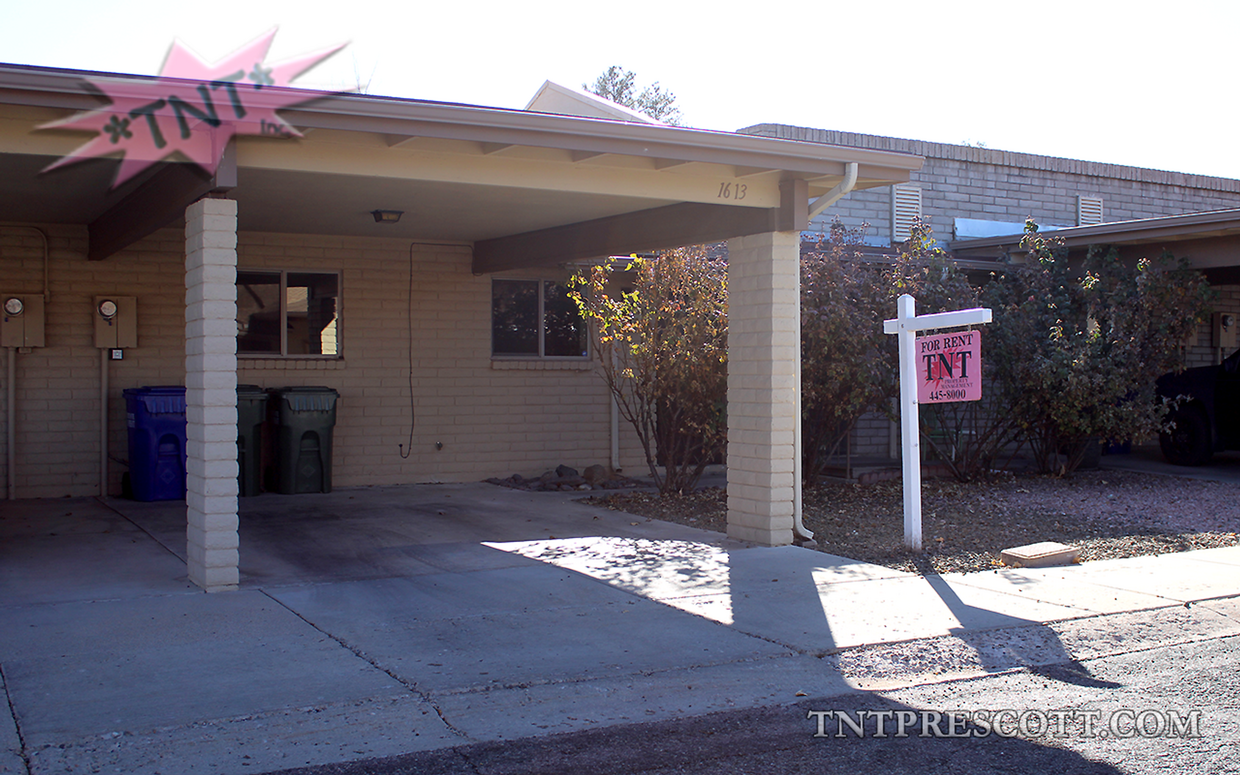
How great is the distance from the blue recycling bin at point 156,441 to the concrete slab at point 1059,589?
24.8 ft

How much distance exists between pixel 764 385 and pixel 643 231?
2.12 m

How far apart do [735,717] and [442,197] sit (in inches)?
234

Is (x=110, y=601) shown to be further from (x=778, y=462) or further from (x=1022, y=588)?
(x=1022, y=588)

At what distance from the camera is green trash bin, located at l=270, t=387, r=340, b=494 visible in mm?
11539

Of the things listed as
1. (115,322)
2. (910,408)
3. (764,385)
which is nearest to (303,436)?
(115,322)

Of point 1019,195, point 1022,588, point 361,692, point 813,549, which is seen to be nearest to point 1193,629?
point 1022,588

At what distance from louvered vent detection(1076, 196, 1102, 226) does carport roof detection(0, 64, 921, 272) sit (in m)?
11.7

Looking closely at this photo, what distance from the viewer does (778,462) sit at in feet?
28.5

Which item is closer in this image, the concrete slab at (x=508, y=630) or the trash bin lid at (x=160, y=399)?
the concrete slab at (x=508, y=630)

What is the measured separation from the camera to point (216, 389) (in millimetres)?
6855

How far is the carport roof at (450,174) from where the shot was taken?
21.9 ft

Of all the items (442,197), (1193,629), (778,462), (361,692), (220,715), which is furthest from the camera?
(442,197)
